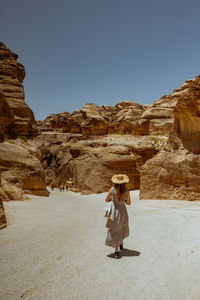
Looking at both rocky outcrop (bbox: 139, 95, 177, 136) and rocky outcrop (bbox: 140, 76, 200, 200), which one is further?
rocky outcrop (bbox: 139, 95, 177, 136)

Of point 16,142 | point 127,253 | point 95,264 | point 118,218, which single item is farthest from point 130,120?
point 95,264

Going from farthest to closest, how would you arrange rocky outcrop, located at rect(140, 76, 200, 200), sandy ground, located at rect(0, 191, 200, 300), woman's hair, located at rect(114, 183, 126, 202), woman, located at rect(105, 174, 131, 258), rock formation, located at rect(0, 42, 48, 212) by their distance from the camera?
1. rock formation, located at rect(0, 42, 48, 212)
2. rocky outcrop, located at rect(140, 76, 200, 200)
3. woman's hair, located at rect(114, 183, 126, 202)
4. woman, located at rect(105, 174, 131, 258)
5. sandy ground, located at rect(0, 191, 200, 300)

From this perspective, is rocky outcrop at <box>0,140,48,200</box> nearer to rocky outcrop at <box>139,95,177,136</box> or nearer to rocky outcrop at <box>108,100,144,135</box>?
rocky outcrop at <box>139,95,177,136</box>

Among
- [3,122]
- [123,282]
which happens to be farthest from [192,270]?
[3,122]

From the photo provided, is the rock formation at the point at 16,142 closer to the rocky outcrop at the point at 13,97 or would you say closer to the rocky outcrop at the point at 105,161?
the rocky outcrop at the point at 13,97

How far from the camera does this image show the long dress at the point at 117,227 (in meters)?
4.19

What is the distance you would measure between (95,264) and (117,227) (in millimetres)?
841

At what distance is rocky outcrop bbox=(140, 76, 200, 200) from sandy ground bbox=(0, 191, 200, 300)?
5570mm

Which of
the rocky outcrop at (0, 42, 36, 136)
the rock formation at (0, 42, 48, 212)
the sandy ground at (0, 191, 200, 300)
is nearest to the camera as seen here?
the sandy ground at (0, 191, 200, 300)

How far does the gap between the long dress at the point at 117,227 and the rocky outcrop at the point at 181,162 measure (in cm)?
764

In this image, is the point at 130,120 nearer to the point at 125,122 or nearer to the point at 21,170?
the point at 125,122

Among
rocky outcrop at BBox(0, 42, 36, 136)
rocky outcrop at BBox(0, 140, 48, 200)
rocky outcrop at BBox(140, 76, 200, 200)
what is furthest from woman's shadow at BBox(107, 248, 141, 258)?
rocky outcrop at BBox(0, 42, 36, 136)

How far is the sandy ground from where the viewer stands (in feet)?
9.09

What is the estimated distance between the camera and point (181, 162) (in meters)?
11.7
